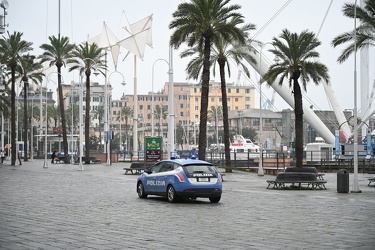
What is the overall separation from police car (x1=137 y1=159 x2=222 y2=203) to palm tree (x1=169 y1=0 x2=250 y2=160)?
1839 cm

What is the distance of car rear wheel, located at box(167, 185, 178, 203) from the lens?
2125cm

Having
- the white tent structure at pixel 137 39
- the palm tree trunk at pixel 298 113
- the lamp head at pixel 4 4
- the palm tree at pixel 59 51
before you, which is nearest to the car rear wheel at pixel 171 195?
the lamp head at pixel 4 4

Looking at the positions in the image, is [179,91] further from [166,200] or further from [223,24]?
[166,200]

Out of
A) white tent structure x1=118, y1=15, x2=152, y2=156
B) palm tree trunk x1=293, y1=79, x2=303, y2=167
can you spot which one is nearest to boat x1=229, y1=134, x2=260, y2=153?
white tent structure x1=118, y1=15, x2=152, y2=156

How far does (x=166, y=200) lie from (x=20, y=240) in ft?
37.8

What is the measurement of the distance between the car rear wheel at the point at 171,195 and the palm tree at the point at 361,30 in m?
16.9

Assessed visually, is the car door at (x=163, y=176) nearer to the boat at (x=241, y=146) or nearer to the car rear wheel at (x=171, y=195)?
the car rear wheel at (x=171, y=195)

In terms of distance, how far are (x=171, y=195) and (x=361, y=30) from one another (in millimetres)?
19064

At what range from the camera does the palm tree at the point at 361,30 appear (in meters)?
34.7

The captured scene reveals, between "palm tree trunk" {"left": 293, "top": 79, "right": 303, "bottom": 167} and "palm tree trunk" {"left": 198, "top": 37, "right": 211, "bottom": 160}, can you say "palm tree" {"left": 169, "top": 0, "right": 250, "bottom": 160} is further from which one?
"palm tree trunk" {"left": 293, "top": 79, "right": 303, "bottom": 167}

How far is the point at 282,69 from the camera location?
40.8 metres

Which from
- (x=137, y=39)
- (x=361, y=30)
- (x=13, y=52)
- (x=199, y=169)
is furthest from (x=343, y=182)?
(x=137, y=39)

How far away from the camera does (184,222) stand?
14953 mm

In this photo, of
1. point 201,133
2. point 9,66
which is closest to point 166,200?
point 201,133
